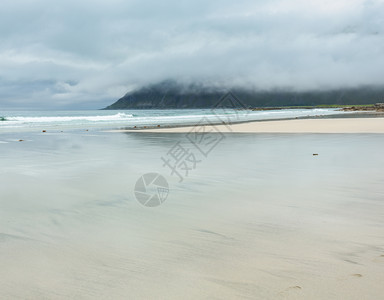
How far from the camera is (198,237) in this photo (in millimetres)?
3945

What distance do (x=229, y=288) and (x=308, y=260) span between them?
901mm

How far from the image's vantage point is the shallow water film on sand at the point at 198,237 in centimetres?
287

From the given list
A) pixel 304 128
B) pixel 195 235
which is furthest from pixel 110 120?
pixel 195 235

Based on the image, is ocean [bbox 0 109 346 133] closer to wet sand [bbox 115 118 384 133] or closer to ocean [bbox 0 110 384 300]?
wet sand [bbox 115 118 384 133]

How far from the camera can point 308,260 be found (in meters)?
3.29

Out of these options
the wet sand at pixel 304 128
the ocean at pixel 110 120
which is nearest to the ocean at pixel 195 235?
the wet sand at pixel 304 128

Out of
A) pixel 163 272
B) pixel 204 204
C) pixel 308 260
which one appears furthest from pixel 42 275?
pixel 204 204

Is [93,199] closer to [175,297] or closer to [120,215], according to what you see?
[120,215]

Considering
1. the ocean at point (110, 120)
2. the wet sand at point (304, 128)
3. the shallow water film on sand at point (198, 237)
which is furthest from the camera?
the ocean at point (110, 120)

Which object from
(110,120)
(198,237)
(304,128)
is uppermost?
(110,120)

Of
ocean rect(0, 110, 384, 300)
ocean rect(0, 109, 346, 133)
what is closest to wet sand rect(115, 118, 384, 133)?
ocean rect(0, 109, 346, 133)

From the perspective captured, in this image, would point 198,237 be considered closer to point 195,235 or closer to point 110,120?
point 195,235

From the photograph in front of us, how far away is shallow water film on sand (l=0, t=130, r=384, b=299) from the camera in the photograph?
9.42 feet

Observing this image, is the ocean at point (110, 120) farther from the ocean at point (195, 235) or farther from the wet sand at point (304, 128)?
the ocean at point (195, 235)
